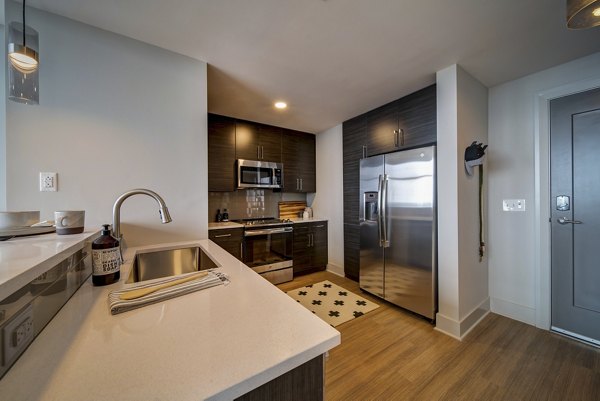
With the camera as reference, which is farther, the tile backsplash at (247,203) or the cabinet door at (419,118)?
the tile backsplash at (247,203)

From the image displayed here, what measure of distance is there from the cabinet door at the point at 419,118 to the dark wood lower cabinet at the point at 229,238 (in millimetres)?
2248

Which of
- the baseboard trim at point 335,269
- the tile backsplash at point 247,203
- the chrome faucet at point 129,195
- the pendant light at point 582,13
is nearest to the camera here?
the pendant light at point 582,13

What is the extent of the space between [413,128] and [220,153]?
239 centimetres

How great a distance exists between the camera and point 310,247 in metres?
3.40

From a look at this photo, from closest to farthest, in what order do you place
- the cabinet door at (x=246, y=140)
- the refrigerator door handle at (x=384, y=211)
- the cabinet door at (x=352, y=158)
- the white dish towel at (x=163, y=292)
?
the white dish towel at (x=163, y=292), the refrigerator door handle at (x=384, y=211), the cabinet door at (x=352, y=158), the cabinet door at (x=246, y=140)

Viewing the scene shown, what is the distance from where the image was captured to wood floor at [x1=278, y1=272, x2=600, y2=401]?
1.34 metres

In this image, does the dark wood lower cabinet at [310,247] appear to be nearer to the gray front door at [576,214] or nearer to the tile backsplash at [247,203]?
the tile backsplash at [247,203]

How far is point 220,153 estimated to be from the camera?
2910 mm

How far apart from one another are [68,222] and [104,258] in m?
0.28

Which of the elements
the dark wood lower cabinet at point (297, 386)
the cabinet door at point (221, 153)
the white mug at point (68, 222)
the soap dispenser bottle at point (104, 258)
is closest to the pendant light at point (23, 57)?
the white mug at point (68, 222)

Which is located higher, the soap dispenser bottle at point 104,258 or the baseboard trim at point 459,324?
the soap dispenser bottle at point 104,258

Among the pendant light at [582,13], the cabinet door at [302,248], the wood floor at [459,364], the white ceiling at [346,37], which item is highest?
the white ceiling at [346,37]

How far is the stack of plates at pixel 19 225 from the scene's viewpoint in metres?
0.85

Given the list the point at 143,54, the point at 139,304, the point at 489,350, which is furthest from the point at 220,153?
the point at 489,350
